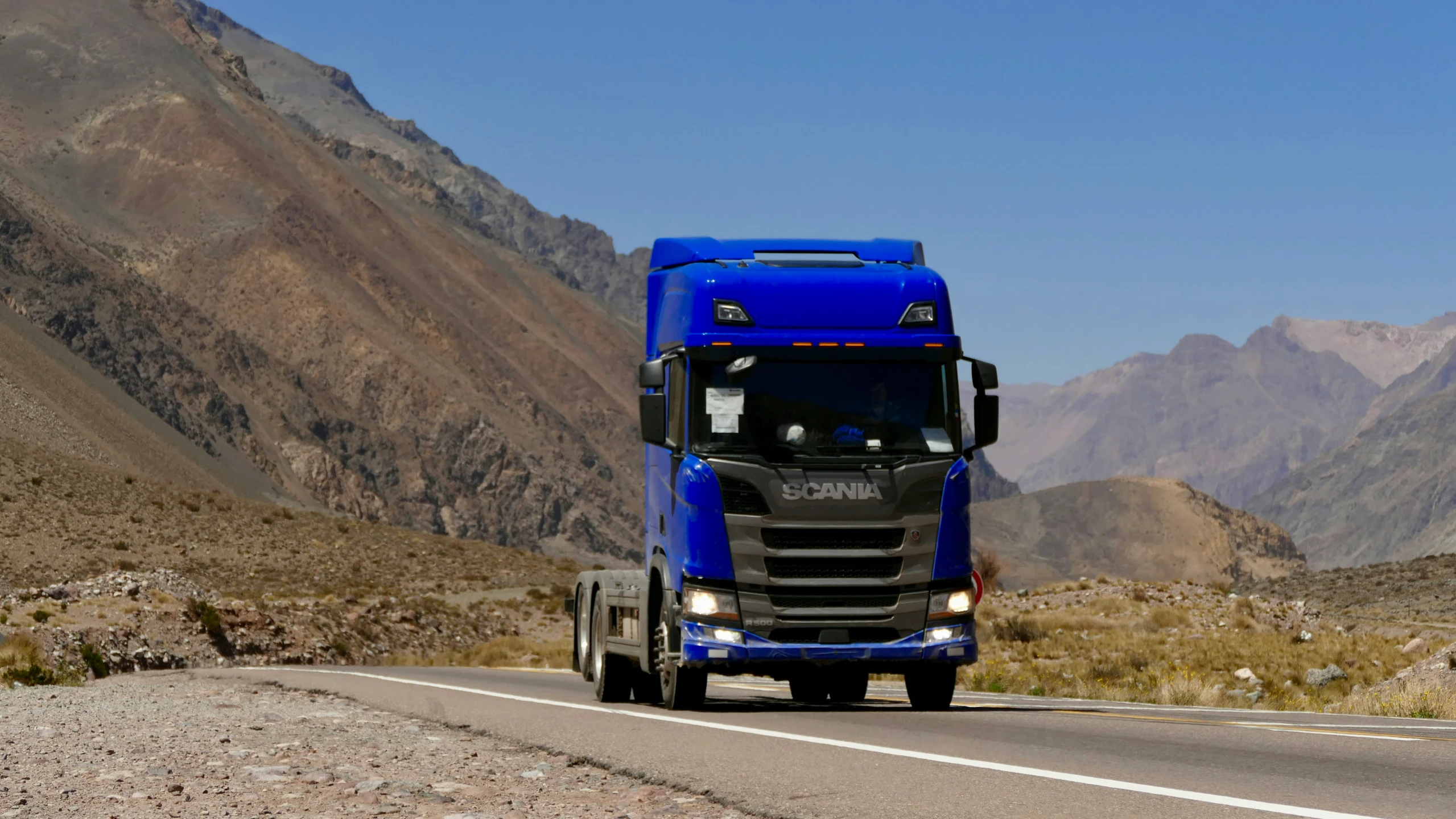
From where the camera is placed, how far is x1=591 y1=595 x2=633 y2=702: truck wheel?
59.6 ft

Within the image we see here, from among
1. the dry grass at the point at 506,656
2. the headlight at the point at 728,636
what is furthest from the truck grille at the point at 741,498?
the dry grass at the point at 506,656

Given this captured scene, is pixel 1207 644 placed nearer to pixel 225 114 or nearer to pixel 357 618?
pixel 357 618

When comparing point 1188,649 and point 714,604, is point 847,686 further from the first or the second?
point 1188,649

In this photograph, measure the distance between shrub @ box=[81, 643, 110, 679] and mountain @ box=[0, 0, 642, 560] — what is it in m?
68.2

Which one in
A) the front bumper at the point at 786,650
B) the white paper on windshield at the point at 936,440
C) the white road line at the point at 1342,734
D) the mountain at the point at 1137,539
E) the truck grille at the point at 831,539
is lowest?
the white road line at the point at 1342,734

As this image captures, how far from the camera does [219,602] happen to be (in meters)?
48.6

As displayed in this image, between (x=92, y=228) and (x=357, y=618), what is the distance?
8579 centimetres

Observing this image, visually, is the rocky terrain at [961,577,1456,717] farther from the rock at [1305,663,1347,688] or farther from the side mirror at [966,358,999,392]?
the side mirror at [966,358,999,392]

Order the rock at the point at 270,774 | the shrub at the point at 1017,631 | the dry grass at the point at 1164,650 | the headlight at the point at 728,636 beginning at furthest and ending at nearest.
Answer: the shrub at the point at 1017,631, the dry grass at the point at 1164,650, the headlight at the point at 728,636, the rock at the point at 270,774

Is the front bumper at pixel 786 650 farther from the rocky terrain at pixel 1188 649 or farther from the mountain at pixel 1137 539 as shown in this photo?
the mountain at pixel 1137 539

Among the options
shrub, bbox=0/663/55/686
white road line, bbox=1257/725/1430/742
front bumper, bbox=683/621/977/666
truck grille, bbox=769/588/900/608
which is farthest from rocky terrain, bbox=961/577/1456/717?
shrub, bbox=0/663/55/686

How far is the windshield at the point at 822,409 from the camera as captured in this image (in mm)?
14656

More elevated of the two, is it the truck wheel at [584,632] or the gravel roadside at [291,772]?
the truck wheel at [584,632]

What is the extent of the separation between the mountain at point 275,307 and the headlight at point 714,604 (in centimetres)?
9394
